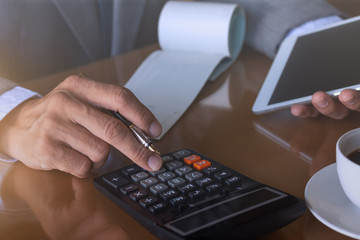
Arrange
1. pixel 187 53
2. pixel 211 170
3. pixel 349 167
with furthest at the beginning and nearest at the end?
pixel 187 53, pixel 211 170, pixel 349 167

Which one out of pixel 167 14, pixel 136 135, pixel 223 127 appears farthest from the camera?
pixel 167 14

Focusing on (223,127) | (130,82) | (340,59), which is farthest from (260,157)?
(130,82)

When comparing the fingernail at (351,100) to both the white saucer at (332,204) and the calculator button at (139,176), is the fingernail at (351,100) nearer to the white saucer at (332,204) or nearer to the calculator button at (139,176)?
the white saucer at (332,204)

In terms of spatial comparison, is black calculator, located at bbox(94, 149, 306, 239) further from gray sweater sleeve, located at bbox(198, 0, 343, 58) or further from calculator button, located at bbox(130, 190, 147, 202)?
gray sweater sleeve, located at bbox(198, 0, 343, 58)

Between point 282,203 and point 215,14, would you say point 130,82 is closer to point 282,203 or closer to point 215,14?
point 215,14

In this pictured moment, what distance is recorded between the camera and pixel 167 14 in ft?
3.00

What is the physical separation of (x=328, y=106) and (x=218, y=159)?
0.55ft

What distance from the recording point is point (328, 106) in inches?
23.7

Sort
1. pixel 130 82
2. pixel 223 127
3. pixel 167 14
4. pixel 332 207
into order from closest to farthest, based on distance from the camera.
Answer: pixel 332 207
pixel 223 127
pixel 130 82
pixel 167 14

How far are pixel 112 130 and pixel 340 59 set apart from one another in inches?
14.4

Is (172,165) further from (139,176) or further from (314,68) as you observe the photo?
(314,68)

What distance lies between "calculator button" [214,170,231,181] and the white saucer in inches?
3.4

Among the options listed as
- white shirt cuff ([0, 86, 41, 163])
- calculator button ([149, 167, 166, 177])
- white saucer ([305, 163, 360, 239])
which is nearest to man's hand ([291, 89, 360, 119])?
white saucer ([305, 163, 360, 239])

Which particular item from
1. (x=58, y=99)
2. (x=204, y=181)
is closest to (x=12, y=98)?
(x=58, y=99)
